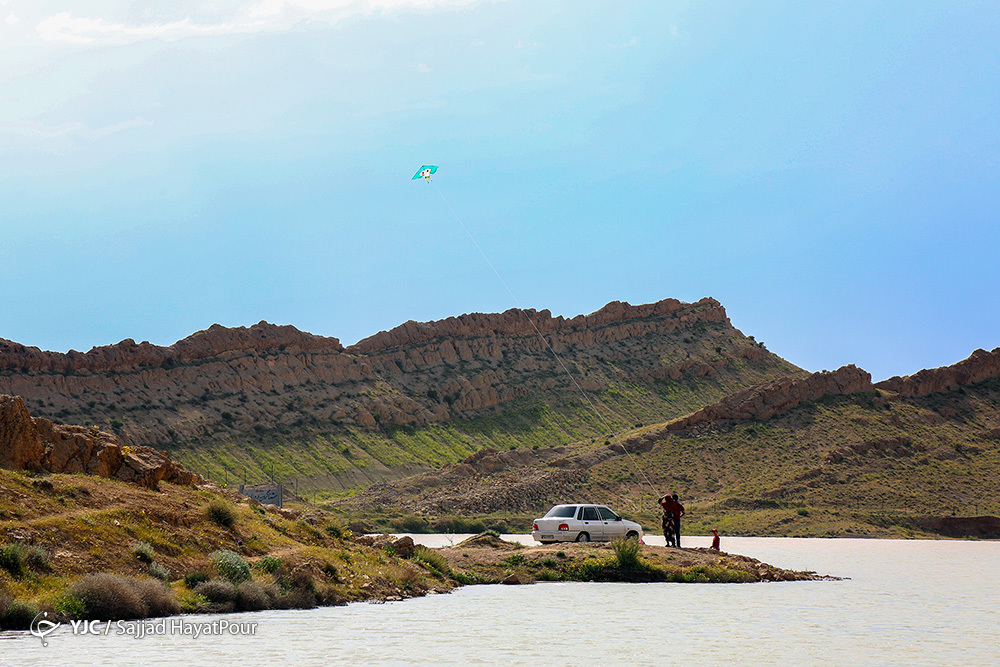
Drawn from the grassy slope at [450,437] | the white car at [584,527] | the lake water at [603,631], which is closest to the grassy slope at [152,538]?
the lake water at [603,631]

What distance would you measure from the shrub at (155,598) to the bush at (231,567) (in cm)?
209

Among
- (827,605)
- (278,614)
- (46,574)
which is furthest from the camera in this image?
(827,605)

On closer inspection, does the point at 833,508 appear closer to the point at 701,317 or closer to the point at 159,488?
the point at 159,488

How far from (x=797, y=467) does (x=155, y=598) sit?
59.9m

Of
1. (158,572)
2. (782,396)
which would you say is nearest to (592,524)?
(158,572)

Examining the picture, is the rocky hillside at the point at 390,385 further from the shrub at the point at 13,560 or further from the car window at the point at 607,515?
the shrub at the point at 13,560

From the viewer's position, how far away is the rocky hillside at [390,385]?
286 ft

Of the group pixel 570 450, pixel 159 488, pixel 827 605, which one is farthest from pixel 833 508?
pixel 159 488

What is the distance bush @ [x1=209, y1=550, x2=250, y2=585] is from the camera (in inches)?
834

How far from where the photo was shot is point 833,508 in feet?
213

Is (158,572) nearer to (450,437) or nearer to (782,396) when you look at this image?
(782,396)

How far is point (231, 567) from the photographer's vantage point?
2127 centimetres

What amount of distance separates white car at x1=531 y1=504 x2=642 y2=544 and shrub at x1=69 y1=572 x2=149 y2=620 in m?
18.3

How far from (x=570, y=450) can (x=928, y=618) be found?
64.8 meters
